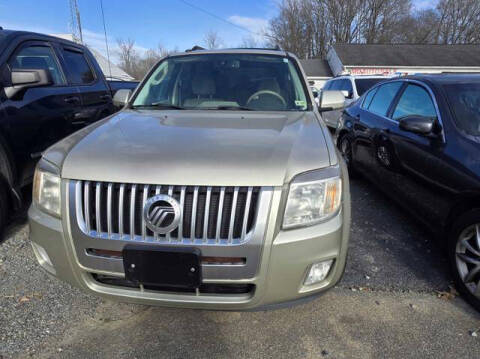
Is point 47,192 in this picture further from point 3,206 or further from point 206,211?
point 3,206

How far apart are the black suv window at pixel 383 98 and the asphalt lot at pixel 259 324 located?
7.16ft

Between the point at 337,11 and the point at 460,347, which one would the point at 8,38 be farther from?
the point at 337,11

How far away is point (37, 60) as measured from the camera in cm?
383

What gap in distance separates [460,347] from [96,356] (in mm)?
2139

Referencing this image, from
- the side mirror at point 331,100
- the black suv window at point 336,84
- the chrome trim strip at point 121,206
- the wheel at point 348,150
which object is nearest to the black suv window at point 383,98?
the wheel at point 348,150

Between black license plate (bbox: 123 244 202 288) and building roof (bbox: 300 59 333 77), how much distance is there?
33.3 metres

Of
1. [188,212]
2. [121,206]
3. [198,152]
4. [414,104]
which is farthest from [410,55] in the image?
[121,206]

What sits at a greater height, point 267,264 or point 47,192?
point 47,192

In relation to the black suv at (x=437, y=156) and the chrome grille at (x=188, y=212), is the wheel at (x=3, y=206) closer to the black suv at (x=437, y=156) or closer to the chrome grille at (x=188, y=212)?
the chrome grille at (x=188, y=212)

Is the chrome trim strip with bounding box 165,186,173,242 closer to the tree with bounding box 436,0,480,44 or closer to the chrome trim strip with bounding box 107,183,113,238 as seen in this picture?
the chrome trim strip with bounding box 107,183,113,238

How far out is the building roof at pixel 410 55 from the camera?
2836 cm

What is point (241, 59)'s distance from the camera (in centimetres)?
329

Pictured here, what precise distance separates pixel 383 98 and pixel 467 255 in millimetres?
2535

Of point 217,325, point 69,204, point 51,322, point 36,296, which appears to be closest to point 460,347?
point 217,325
